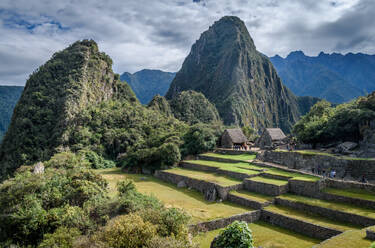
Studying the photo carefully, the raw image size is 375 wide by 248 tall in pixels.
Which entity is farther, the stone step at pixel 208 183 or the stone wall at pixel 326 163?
the stone step at pixel 208 183

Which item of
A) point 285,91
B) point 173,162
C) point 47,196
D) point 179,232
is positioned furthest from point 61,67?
point 285,91

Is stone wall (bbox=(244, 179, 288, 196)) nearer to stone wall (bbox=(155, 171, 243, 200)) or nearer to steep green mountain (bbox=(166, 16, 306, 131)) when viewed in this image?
stone wall (bbox=(155, 171, 243, 200))

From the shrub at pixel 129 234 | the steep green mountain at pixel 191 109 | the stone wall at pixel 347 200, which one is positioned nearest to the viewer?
the shrub at pixel 129 234

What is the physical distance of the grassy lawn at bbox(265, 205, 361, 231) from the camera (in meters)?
12.7

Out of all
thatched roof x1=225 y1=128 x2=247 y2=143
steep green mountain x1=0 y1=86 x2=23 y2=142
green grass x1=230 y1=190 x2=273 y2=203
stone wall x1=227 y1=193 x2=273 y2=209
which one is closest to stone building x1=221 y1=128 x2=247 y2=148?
thatched roof x1=225 y1=128 x2=247 y2=143

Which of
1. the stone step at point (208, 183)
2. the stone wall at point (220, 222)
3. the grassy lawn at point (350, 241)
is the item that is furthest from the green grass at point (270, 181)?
the grassy lawn at point (350, 241)

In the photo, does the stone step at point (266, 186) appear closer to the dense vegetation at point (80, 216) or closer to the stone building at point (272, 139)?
the dense vegetation at point (80, 216)

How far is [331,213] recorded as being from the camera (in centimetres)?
1395

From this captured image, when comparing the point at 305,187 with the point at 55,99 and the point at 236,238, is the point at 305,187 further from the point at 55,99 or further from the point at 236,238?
the point at 55,99

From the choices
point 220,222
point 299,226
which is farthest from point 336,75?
point 220,222

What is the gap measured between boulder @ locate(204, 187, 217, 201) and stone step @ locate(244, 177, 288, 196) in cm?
274

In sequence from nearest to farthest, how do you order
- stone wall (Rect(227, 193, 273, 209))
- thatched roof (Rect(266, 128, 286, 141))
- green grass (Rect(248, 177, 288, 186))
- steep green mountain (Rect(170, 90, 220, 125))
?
stone wall (Rect(227, 193, 273, 209)), green grass (Rect(248, 177, 288, 186)), thatched roof (Rect(266, 128, 286, 141)), steep green mountain (Rect(170, 90, 220, 125))

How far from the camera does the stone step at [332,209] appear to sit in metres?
12.7

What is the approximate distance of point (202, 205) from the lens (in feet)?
60.4
